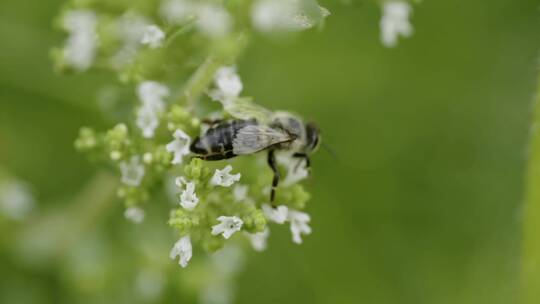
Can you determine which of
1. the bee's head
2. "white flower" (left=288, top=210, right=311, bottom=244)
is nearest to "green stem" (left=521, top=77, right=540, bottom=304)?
the bee's head

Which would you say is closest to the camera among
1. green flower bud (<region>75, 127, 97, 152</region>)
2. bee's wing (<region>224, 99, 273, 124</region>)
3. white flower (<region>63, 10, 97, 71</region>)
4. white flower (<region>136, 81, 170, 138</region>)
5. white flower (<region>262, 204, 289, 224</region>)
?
white flower (<region>262, 204, 289, 224</region>)

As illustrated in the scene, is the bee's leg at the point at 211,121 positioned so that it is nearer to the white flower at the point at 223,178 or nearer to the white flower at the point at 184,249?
the white flower at the point at 223,178

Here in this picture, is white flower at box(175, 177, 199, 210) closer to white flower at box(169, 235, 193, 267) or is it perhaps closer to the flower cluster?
the flower cluster

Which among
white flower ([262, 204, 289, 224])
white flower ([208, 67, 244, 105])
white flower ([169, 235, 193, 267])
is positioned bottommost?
white flower ([169, 235, 193, 267])

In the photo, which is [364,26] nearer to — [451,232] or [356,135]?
[356,135]

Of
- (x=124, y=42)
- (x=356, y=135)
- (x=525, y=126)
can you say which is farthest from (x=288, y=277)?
(x=124, y=42)
